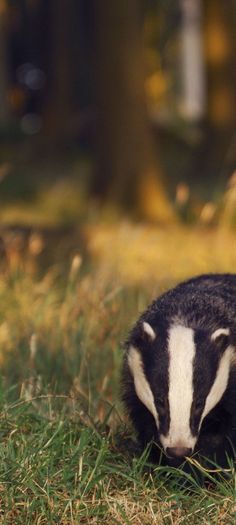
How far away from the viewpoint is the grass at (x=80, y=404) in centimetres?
537

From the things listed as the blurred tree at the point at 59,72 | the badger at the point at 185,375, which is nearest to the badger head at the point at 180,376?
the badger at the point at 185,375

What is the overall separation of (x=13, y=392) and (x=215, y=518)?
1.91 meters

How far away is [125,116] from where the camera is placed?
14789 millimetres

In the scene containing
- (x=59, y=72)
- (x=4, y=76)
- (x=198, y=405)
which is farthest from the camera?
(x=4, y=76)

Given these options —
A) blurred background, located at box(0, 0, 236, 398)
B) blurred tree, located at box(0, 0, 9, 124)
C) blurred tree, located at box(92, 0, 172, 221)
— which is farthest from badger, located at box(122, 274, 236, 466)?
blurred tree, located at box(0, 0, 9, 124)

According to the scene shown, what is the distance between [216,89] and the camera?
18891mm

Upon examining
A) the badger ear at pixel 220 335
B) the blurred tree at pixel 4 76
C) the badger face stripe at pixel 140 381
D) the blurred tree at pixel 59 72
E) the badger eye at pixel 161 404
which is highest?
the badger ear at pixel 220 335

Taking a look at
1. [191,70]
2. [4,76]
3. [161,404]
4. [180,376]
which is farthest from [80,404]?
[191,70]

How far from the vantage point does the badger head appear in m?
5.27

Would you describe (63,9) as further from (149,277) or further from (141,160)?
(149,277)

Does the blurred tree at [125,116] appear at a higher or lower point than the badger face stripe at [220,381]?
lower

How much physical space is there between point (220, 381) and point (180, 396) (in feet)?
1.27

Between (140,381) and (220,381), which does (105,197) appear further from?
(220,381)

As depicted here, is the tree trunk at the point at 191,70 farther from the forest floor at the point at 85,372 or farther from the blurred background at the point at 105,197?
the forest floor at the point at 85,372
